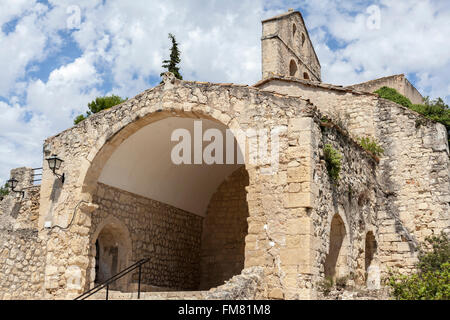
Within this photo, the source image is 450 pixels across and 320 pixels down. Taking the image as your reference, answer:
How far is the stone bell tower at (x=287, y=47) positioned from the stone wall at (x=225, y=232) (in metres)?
6.18

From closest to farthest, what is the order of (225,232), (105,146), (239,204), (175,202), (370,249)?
(105,146)
(370,249)
(175,202)
(225,232)
(239,204)

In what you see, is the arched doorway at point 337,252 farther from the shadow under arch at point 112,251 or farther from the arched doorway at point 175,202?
the shadow under arch at point 112,251

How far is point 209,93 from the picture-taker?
932 cm

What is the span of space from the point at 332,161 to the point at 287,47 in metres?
12.9

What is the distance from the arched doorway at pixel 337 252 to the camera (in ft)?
30.5

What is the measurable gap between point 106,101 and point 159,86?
14.7 m

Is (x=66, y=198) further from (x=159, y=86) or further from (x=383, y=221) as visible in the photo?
(x=383, y=221)

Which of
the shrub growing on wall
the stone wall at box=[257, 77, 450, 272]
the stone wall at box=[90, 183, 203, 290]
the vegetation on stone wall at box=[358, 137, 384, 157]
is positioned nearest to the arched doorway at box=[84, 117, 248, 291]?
the stone wall at box=[90, 183, 203, 290]

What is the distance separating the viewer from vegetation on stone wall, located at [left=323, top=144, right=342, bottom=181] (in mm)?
8797

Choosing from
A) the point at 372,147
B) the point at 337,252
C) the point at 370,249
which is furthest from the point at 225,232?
the point at 337,252

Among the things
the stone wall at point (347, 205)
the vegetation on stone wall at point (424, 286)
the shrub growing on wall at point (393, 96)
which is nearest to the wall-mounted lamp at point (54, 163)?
the stone wall at point (347, 205)

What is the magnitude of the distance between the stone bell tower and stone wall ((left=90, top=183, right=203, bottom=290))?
307 inches

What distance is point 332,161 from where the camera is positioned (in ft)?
29.1

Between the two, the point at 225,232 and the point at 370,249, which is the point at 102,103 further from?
the point at 370,249
